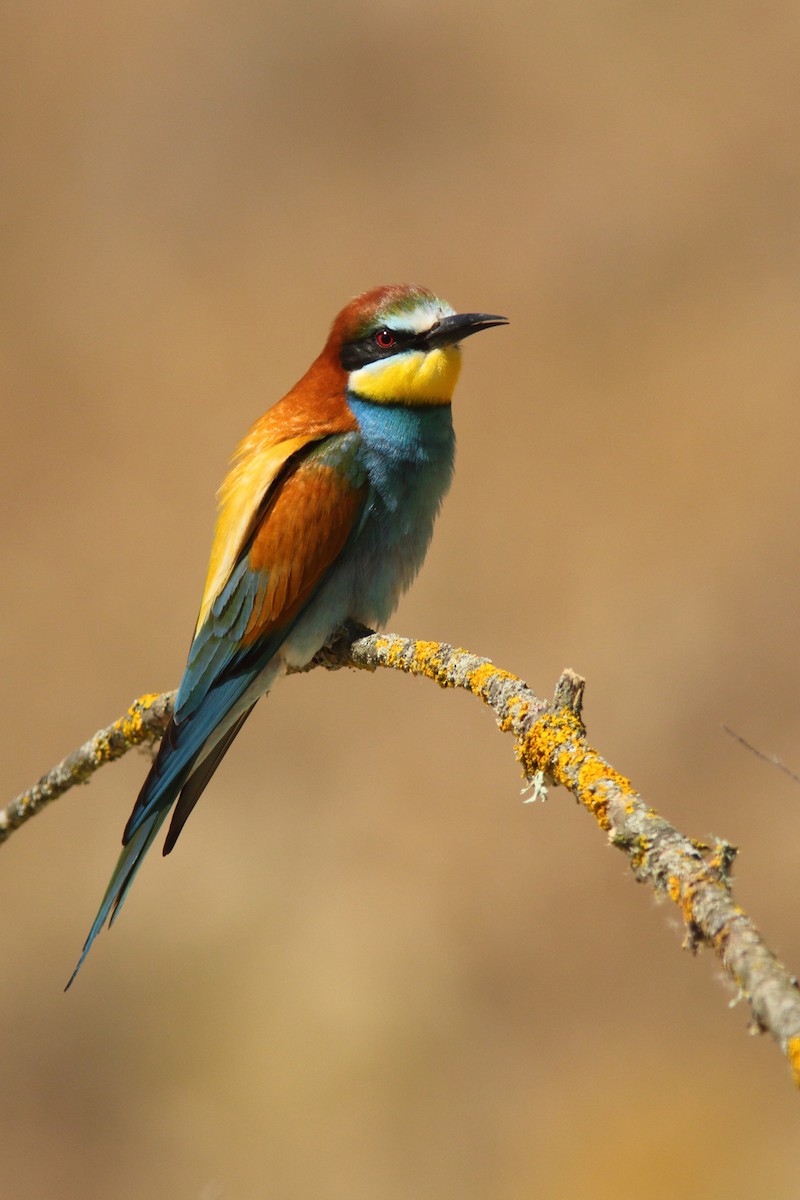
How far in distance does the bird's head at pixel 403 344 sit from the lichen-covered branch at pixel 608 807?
0.68m

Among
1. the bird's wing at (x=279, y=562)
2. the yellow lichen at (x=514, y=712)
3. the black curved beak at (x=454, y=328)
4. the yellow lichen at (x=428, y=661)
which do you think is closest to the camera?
the yellow lichen at (x=514, y=712)

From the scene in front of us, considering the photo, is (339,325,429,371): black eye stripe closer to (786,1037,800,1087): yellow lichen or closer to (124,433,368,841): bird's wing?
(124,433,368,841): bird's wing

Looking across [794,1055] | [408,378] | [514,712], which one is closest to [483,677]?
[514,712]

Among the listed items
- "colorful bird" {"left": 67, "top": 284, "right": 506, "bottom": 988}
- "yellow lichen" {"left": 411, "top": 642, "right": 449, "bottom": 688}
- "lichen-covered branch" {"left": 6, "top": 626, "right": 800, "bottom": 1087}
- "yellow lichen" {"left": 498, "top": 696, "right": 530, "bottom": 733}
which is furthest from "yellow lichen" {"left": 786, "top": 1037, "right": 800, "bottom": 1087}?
"colorful bird" {"left": 67, "top": 284, "right": 506, "bottom": 988}

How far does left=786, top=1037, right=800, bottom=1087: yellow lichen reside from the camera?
0.78 meters

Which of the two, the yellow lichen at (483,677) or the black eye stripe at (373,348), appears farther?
the black eye stripe at (373,348)

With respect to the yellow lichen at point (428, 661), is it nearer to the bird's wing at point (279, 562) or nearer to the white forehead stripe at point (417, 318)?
the bird's wing at point (279, 562)

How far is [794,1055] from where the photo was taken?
78 cm

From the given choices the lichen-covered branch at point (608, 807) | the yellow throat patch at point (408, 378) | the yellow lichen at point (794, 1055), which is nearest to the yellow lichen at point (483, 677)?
the lichen-covered branch at point (608, 807)

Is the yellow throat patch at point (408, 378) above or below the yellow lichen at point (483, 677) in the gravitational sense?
above

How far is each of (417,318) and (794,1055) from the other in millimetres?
1913

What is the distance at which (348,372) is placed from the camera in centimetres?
257

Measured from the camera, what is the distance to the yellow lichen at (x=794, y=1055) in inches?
30.7

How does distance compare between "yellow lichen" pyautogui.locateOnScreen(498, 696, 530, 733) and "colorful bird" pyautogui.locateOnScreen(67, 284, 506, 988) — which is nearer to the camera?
"yellow lichen" pyautogui.locateOnScreen(498, 696, 530, 733)
